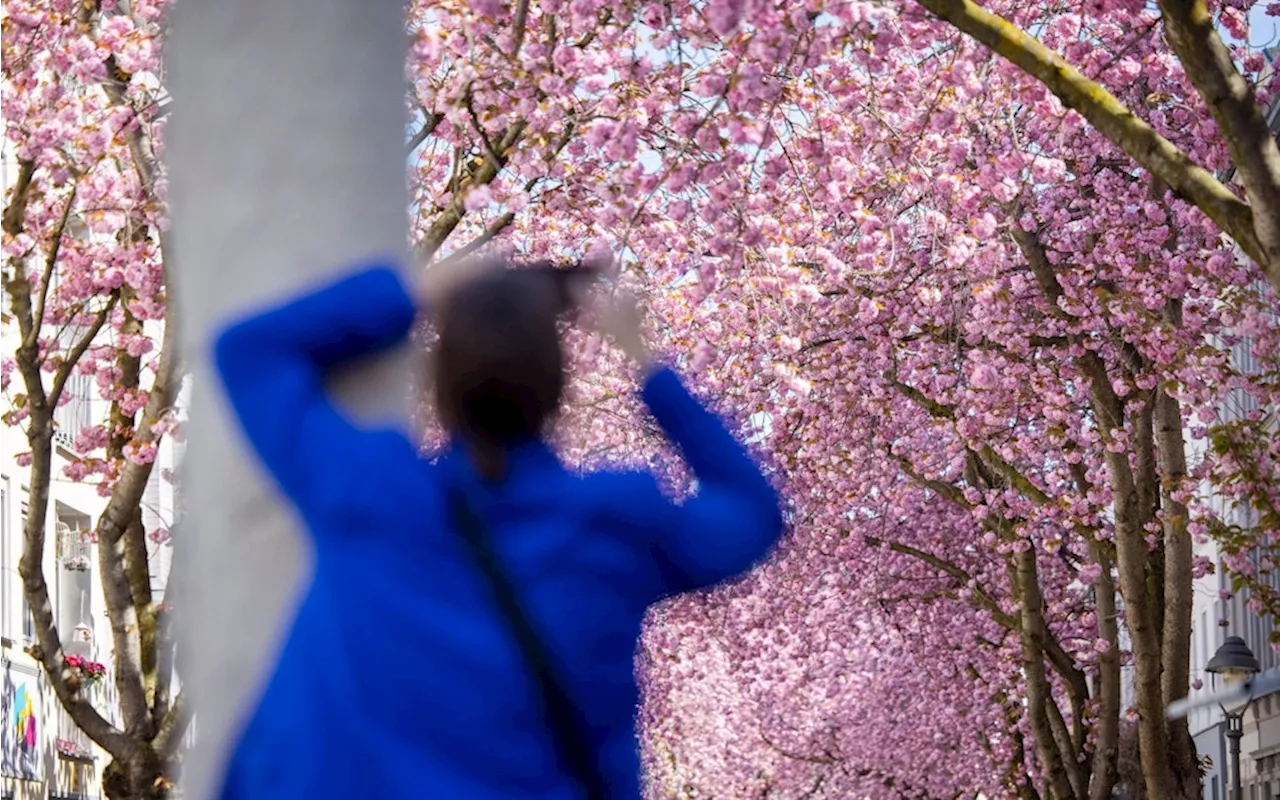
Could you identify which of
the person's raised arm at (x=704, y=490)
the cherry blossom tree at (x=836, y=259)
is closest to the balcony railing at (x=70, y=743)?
the cherry blossom tree at (x=836, y=259)

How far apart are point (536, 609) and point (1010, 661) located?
23.2m

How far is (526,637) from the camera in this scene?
2328 mm

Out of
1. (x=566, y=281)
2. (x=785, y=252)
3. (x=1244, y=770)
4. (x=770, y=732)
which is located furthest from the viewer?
(x=1244, y=770)

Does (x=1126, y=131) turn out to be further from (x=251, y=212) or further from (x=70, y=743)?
(x=70, y=743)

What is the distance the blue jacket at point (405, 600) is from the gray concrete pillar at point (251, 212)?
3 centimetres

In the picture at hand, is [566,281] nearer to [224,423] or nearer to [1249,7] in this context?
[224,423]

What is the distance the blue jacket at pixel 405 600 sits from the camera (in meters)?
2.20

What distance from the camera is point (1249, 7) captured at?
1329cm

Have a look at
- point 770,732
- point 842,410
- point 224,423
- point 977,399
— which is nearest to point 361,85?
point 224,423

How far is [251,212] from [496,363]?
1.29ft

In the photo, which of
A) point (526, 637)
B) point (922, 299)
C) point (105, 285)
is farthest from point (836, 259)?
point (526, 637)

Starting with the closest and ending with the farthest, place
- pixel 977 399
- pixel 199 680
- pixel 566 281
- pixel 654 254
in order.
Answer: pixel 199 680, pixel 566 281, pixel 654 254, pixel 977 399

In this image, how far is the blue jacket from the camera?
220 cm

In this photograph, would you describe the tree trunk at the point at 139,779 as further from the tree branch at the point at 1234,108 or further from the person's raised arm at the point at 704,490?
the person's raised arm at the point at 704,490
